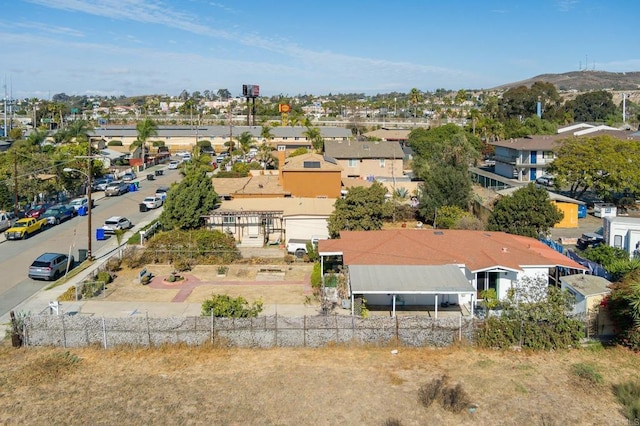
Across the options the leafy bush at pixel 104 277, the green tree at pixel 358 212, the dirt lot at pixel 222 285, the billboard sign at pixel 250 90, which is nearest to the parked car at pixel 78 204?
the dirt lot at pixel 222 285

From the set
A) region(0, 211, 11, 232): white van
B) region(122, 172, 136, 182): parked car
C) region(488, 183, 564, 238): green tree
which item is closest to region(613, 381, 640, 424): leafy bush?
region(488, 183, 564, 238): green tree

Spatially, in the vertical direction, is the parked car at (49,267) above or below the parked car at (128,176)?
below

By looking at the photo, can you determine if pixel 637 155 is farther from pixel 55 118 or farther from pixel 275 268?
pixel 55 118

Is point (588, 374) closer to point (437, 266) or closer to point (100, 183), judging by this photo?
point (437, 266)

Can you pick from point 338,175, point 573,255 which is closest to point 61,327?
point 573,255

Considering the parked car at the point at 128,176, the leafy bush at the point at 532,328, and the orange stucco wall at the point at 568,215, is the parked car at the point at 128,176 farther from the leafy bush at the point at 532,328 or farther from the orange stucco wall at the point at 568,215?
the leafy bush at the point at 532,328

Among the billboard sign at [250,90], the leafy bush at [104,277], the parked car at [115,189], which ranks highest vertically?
the billboard sign at [250,90]

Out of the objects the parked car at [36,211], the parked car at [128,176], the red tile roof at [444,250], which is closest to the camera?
the red tile roof at [444,250]

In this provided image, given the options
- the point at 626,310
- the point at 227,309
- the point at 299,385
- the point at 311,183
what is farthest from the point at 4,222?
the point at 626,310
